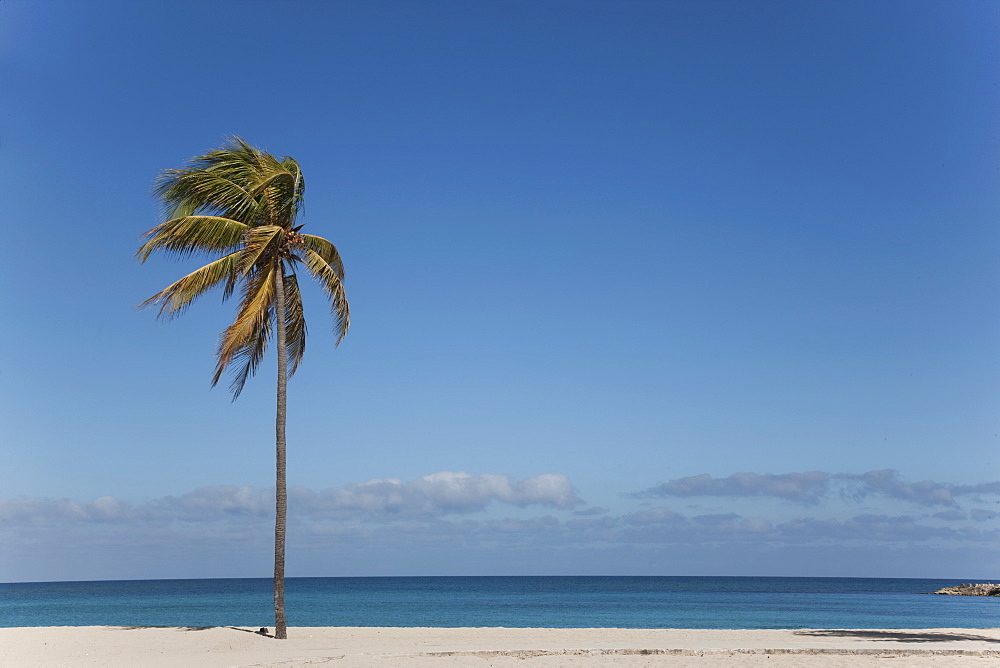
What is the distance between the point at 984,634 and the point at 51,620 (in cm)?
4237

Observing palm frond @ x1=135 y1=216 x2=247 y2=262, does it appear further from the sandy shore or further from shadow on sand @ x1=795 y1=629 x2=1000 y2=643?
shadow on sand @ x1=795 y1=629 x2=1000 y2=643

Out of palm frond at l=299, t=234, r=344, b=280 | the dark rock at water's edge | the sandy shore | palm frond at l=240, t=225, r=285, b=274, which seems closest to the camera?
the sandy shore

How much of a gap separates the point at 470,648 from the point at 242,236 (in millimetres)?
9286

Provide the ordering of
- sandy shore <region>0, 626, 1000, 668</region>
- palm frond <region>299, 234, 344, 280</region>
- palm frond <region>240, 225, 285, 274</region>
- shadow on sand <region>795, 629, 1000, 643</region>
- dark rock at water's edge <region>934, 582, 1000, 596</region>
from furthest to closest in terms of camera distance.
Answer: dark rock at water's edge <region>934, 582, 1000, 596</region>
shadow on sand <region>795, 629, 1000, 643</region>
palm frond <region>299, 234, 344, 280</region>
palm frond <region>240, 225, 285, 274</region>
sandy shore <region>0, 626, 1000, 668</region>

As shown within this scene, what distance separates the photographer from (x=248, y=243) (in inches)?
667

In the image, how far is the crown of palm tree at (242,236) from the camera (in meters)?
16.7

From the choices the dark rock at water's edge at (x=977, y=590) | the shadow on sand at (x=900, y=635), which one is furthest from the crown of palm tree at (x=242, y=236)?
the dark rock at water's edge at (x=977, y=590)

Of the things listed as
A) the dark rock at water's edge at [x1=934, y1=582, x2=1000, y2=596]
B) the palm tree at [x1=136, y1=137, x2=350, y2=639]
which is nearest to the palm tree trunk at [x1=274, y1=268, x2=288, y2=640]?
the palm tree at [x1=136, y1=137, x2=350, y2=639]

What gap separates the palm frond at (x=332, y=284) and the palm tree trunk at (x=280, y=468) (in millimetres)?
658

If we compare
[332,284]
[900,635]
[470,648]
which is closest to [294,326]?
[332,284]

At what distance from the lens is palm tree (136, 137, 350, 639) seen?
16688mm

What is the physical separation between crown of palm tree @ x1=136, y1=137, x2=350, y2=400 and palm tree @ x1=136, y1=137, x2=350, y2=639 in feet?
0.06

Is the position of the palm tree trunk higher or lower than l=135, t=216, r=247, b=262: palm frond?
lower

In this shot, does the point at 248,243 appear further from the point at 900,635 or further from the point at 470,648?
the point at 900,635
